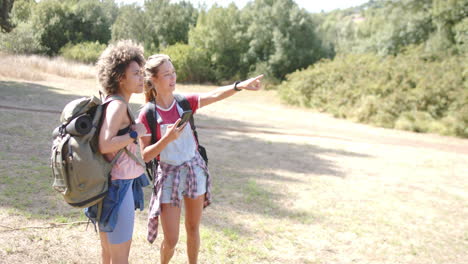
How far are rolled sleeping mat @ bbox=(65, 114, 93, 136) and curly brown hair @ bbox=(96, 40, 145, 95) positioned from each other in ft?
1.09

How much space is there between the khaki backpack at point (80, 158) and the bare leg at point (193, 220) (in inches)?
33.7

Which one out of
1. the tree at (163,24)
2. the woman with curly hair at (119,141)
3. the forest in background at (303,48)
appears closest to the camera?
the woman with curly hair at (119,141)

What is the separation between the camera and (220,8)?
3177 cm

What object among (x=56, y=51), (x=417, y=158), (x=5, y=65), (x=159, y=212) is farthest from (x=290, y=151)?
(x=56, y=51)

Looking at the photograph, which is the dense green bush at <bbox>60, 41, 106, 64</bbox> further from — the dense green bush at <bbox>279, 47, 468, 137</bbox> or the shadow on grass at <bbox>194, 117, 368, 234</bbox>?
the shadow on grass at <bbox>194, 117, 368, 234</bbox>

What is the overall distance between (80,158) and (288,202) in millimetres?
4336

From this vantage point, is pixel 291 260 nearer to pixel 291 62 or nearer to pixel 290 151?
pixel 290 151

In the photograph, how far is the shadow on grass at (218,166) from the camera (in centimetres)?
517

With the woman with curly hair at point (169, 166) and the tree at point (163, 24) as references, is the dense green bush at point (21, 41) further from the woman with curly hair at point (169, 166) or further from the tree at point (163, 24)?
the woman with curly hair at point (169, 166)

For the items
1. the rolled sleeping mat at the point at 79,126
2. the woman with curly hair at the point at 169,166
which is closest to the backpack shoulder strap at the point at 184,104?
the woman with curly hair at the point at 169,166

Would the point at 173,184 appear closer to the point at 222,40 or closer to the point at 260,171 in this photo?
the point at 260,171

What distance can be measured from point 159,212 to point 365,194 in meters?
4.63

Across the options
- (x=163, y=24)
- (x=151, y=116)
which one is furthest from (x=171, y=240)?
(x=163, y=24)

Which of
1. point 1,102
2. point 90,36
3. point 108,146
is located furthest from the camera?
point 90,36
